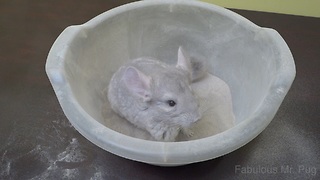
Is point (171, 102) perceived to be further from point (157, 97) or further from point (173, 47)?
point (173, 47)

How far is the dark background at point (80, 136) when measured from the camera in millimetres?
763

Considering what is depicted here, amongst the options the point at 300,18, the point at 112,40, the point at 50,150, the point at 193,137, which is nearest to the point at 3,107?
the point at 50,150

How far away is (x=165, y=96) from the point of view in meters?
0.78

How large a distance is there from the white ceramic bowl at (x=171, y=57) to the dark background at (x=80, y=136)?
0.28 ft

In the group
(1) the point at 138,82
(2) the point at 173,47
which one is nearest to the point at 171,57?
(2) the point at 173,47

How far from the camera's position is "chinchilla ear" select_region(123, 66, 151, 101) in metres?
0.78

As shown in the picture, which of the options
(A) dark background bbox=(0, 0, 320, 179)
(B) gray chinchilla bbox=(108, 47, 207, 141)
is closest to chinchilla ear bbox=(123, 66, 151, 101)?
(B) gray chinchilla bbox=(108, 47, 207, 141)

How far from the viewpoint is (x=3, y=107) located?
2.93ft

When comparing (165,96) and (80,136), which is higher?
(165,96)

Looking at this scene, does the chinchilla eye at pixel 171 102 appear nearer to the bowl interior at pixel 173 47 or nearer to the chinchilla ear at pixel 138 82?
the chinchilla ear at pixel 138 82

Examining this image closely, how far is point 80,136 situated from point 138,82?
171 millimetres

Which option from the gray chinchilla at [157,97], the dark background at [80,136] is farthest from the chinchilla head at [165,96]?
the dark background at [80,136]

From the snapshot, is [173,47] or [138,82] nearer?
[138,82]

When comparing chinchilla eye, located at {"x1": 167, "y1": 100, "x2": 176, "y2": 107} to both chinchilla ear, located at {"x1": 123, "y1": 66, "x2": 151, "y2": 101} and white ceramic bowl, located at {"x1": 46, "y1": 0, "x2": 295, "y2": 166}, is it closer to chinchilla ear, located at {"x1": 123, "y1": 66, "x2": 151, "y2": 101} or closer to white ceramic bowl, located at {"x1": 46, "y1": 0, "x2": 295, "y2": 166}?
chinchilla ear, located at {"x1": 123, "y1": 66, "x2": 151, "y2": 101}
